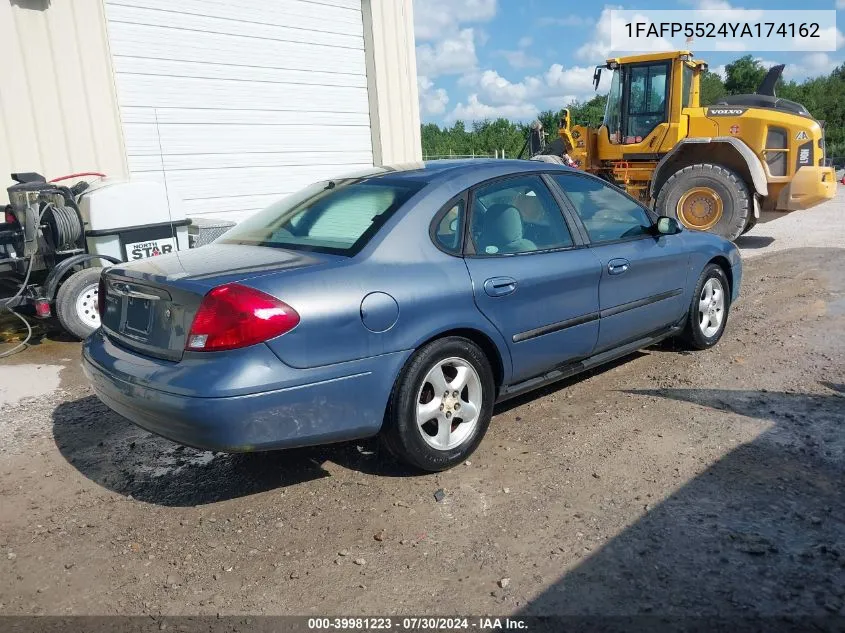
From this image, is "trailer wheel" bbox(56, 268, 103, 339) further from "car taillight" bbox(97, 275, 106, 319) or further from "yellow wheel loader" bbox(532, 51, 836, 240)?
"yellow wheel loader" bbox(532, 51, 836, 240)

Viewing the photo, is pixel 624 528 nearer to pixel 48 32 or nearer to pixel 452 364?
pixel 452 364

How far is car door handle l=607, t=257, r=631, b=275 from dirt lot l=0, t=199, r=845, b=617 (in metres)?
0.82

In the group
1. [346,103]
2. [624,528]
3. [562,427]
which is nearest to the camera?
[624,528]

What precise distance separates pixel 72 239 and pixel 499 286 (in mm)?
4453

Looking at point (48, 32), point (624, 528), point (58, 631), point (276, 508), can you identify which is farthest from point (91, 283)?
point (624, 528)

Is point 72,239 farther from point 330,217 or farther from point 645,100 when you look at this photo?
point 645,100

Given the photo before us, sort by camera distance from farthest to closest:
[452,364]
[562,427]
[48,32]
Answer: [48,32], [562,427], [452,364]

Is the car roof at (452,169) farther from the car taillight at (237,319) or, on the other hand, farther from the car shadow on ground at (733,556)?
the car shadow on ground at (733,556)

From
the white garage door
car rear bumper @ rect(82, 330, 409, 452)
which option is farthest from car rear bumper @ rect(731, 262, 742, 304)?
the white garage door

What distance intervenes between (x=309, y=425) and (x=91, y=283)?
13.4 ft

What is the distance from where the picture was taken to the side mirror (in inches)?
185

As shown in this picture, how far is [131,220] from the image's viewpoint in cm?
648

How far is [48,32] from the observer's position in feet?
25.1

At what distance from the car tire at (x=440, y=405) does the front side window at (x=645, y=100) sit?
8986 millimetres
